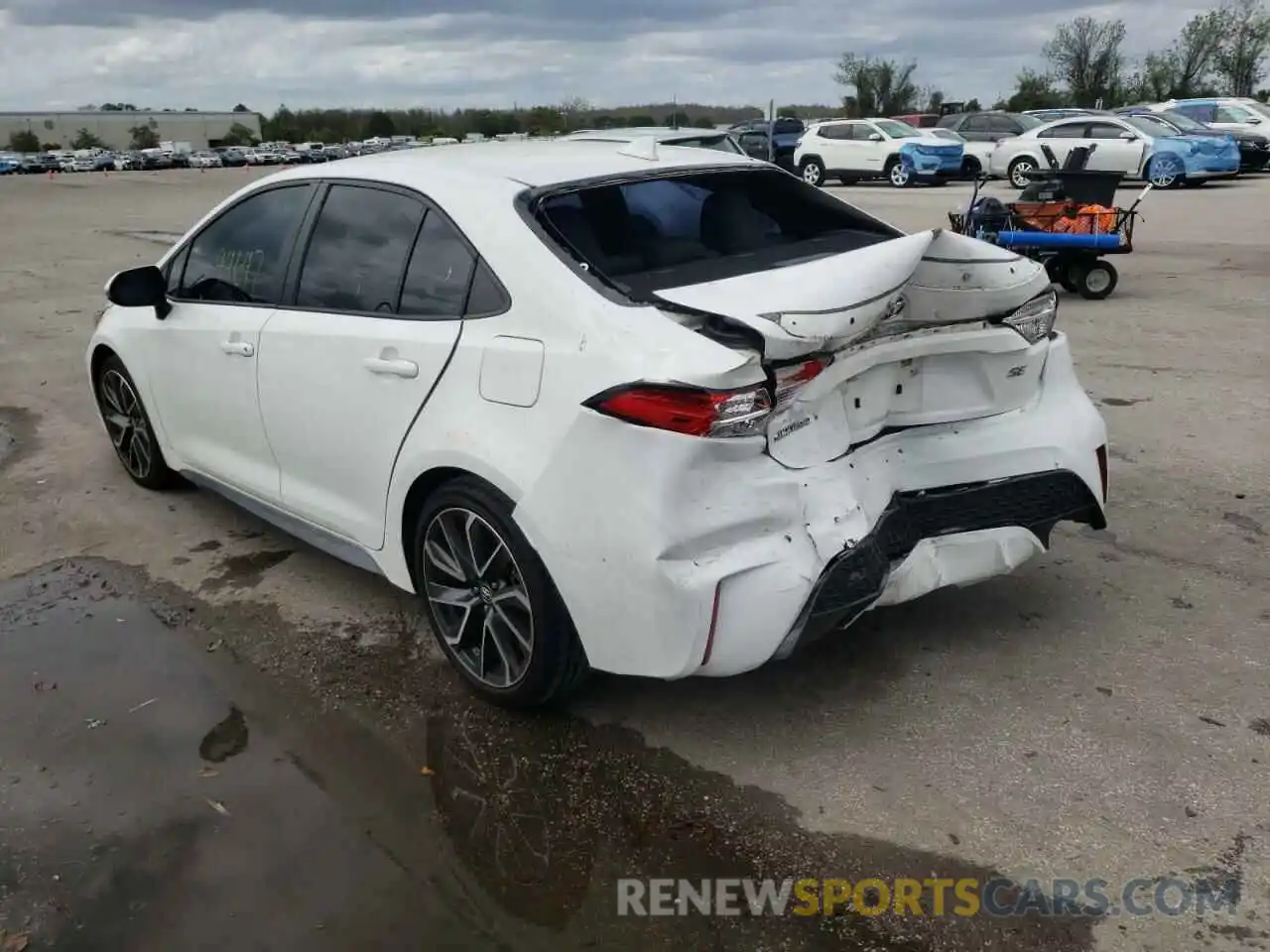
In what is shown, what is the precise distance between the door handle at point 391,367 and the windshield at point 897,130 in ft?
76.4

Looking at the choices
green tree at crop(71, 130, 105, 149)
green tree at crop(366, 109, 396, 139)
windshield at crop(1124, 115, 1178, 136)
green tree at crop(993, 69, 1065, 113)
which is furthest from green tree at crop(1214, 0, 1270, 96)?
green tree at crop(71, 130, 105, 149)

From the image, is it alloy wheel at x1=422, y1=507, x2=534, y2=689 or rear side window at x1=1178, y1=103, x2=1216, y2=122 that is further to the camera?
rear side window at x1=1178, y1=103, x2=1216, y2=122

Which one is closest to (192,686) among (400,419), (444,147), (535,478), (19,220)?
(400,419)

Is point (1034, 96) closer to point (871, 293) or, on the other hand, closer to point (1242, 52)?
point (1242, 52)

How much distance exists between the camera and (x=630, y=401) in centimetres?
266

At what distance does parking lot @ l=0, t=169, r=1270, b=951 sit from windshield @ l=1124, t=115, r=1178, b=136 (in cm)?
2084

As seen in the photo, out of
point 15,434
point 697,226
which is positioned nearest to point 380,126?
point 15,434

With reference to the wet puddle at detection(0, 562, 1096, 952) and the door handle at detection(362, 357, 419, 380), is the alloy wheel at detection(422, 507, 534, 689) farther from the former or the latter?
the door handle at detection(362, 357, 419, 380)

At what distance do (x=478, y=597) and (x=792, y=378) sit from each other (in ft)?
3.96

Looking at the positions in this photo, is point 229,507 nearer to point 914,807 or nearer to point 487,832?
point 487,832

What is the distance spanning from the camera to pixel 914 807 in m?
2.80

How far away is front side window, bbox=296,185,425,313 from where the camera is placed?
138 inches

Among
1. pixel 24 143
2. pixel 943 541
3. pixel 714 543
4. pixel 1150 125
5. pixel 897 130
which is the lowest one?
pixel 943 541

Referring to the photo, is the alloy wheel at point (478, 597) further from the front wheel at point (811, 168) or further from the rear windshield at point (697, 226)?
the front wheel at point (811, 168)
